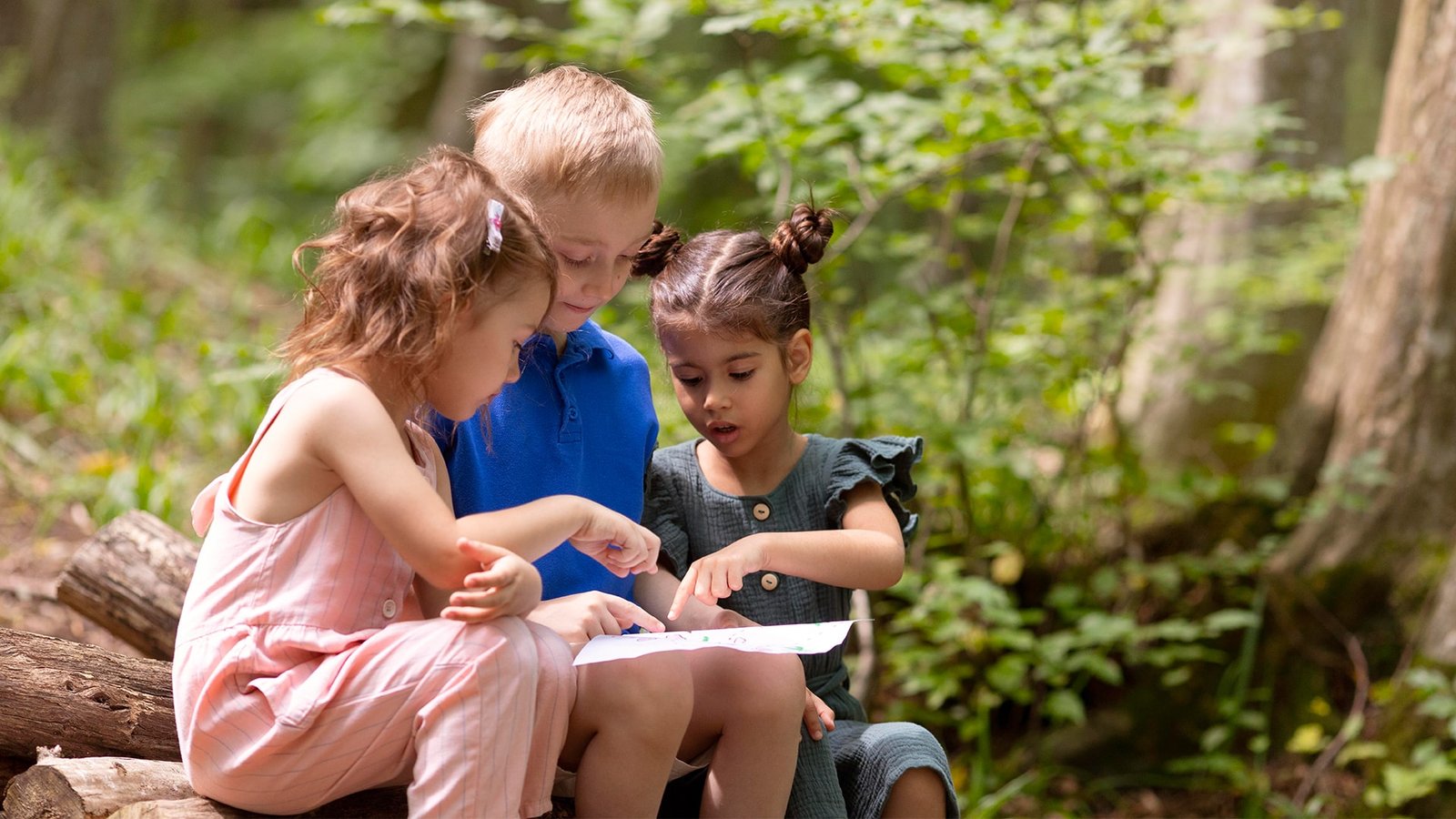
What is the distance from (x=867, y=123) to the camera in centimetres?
346

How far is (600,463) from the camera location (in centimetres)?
211

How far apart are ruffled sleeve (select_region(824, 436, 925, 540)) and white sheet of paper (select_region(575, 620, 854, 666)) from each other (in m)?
0.45

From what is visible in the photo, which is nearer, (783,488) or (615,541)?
(615,541)

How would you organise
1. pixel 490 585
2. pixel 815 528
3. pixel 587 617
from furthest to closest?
pixel 815 528
pixel 587 617
pixel 490 585

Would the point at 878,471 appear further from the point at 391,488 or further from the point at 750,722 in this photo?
the point at 391,488

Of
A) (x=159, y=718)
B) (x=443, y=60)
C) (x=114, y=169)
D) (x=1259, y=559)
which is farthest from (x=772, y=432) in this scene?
(x=443, y=60)

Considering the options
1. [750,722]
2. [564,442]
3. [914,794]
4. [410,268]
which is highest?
[410,268]

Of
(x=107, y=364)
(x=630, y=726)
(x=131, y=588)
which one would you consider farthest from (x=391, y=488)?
(x=107, y=364)

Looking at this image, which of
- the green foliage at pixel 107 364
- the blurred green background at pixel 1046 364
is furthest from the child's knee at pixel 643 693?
the green foliage at pixel 107 364

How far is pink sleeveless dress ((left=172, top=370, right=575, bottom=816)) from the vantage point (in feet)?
5.11

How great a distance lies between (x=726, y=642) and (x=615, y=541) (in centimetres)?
21

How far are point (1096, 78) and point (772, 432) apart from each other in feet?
5.37

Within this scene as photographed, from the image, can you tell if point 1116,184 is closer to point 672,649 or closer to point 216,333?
point 672,649

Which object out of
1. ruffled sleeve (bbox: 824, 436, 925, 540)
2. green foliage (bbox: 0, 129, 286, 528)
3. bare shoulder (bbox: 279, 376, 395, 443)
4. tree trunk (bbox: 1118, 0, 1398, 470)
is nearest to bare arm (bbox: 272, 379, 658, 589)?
bare shoulder (bbox: 279, 376, 395, 443)
